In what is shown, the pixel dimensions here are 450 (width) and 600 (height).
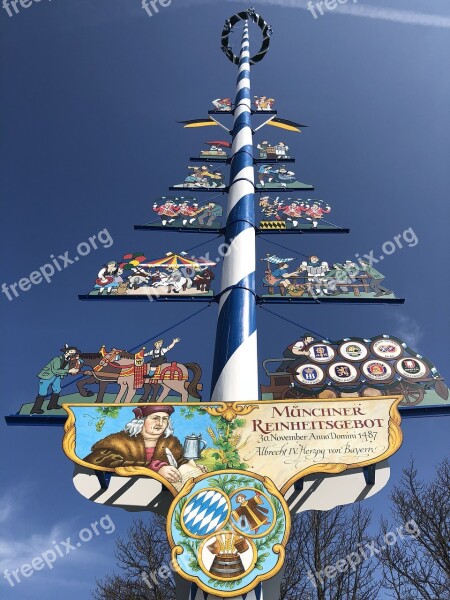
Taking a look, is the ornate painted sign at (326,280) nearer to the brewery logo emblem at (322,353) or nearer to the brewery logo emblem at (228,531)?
the brewery logo emblem at (322,353)

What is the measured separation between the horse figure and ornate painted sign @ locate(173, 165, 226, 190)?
16.5ft

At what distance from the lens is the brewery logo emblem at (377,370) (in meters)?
7.33

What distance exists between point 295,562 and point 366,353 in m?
6.30

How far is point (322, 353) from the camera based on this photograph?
7.77 meters

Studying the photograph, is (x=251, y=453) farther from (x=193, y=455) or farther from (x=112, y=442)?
(x=112, y=442)

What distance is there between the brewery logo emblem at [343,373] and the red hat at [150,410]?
244 cm

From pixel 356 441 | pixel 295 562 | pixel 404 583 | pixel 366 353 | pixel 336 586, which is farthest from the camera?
pixel 295 562

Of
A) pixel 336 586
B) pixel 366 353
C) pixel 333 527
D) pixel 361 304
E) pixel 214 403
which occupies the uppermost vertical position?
pixel 361 304

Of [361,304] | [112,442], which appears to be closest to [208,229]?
[361,304]

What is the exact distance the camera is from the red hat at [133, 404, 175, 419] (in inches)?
247

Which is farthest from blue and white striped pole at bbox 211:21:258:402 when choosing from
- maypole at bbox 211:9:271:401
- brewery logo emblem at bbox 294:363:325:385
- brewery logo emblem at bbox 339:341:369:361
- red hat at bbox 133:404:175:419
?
brewery logo emblem at bbox 339:341:369:361

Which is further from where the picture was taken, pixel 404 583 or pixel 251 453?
pixel 404 583

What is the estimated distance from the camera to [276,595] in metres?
5.49

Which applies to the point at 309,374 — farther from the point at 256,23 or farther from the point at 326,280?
the point at 256,23
